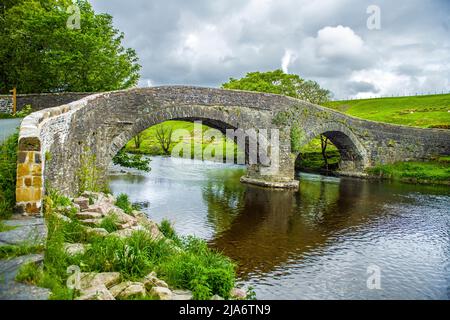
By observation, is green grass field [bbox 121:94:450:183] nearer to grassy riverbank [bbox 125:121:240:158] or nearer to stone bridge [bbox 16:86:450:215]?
grassy riverbank [bbox 125:121:240:158]

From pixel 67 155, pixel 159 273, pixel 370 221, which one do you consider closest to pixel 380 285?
pixel 159 273

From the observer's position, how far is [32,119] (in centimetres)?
963

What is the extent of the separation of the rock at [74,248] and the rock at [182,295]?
6.85 feet

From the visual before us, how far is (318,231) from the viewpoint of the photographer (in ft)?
54.7

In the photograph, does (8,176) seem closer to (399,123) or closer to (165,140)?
(165,140)

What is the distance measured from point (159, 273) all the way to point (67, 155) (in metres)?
6.34

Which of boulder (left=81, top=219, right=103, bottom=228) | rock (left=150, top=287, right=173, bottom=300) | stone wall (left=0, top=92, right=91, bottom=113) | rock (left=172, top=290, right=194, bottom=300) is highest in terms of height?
stone wall (left=0, top=92, right=91, bottom=113)

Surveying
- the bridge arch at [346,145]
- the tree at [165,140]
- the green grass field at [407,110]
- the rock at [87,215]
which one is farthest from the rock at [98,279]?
the green grass field at [407,110]

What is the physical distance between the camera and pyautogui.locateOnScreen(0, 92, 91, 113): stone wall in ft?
68.2

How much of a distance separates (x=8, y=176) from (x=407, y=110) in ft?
253

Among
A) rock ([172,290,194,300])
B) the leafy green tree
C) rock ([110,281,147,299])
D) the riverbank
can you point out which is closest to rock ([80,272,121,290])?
the riverbank

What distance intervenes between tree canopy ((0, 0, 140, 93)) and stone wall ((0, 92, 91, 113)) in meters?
3.28

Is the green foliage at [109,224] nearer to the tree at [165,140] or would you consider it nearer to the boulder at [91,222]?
the boulder at [91,222]

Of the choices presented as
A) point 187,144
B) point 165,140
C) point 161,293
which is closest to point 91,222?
point 161,293
